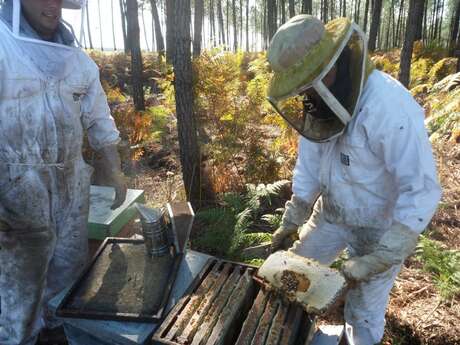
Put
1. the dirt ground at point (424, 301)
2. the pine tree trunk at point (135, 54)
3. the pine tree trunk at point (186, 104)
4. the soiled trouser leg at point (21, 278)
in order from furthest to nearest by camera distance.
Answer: the pine tree trunk at point (135, 54) → the pine tree trunk at point (186, 104) → the dirt ground at point (424, 301) → the soiled trouser leg at point (21, 278)

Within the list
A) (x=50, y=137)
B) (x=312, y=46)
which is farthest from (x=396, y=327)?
(x=50, y=137)

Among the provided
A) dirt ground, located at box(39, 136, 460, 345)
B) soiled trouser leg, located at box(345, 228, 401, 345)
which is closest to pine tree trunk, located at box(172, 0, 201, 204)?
dirt ground, located at box(39, 136, 460, 345)

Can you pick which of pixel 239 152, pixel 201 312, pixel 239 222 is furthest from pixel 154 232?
pixel 239 152

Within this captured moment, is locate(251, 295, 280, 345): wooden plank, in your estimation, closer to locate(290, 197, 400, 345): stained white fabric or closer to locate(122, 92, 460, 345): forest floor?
locate(290, 197, 400, 345): stained white fabric

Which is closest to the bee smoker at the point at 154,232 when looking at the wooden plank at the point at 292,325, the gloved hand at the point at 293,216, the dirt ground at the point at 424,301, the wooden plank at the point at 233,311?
the wooden plank at the point at 233,311

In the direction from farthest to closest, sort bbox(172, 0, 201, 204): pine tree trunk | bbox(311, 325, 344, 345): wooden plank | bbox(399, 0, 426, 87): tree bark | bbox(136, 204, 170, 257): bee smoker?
1. bbox(399, 0, 426, 87): tree bark
2. bbox(172, 0, 201, 204): pine tree trunk
3. bbox(136, 204, 170, 257): bee smoker
4. bbox(311, 325, 344, 345): wooden plank

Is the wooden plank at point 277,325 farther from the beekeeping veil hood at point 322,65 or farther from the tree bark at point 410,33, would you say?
the tree bark at point 410,33

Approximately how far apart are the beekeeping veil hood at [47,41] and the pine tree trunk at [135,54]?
752 cm

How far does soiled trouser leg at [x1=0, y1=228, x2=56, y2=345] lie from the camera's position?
2.89 m

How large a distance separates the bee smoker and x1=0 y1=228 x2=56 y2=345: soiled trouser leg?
905 millimetres

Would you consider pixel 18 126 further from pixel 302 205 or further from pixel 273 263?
pixel 302 205

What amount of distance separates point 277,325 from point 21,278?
7.15 feet

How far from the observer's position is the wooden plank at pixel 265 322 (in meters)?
2.02

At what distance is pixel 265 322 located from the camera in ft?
7.00
